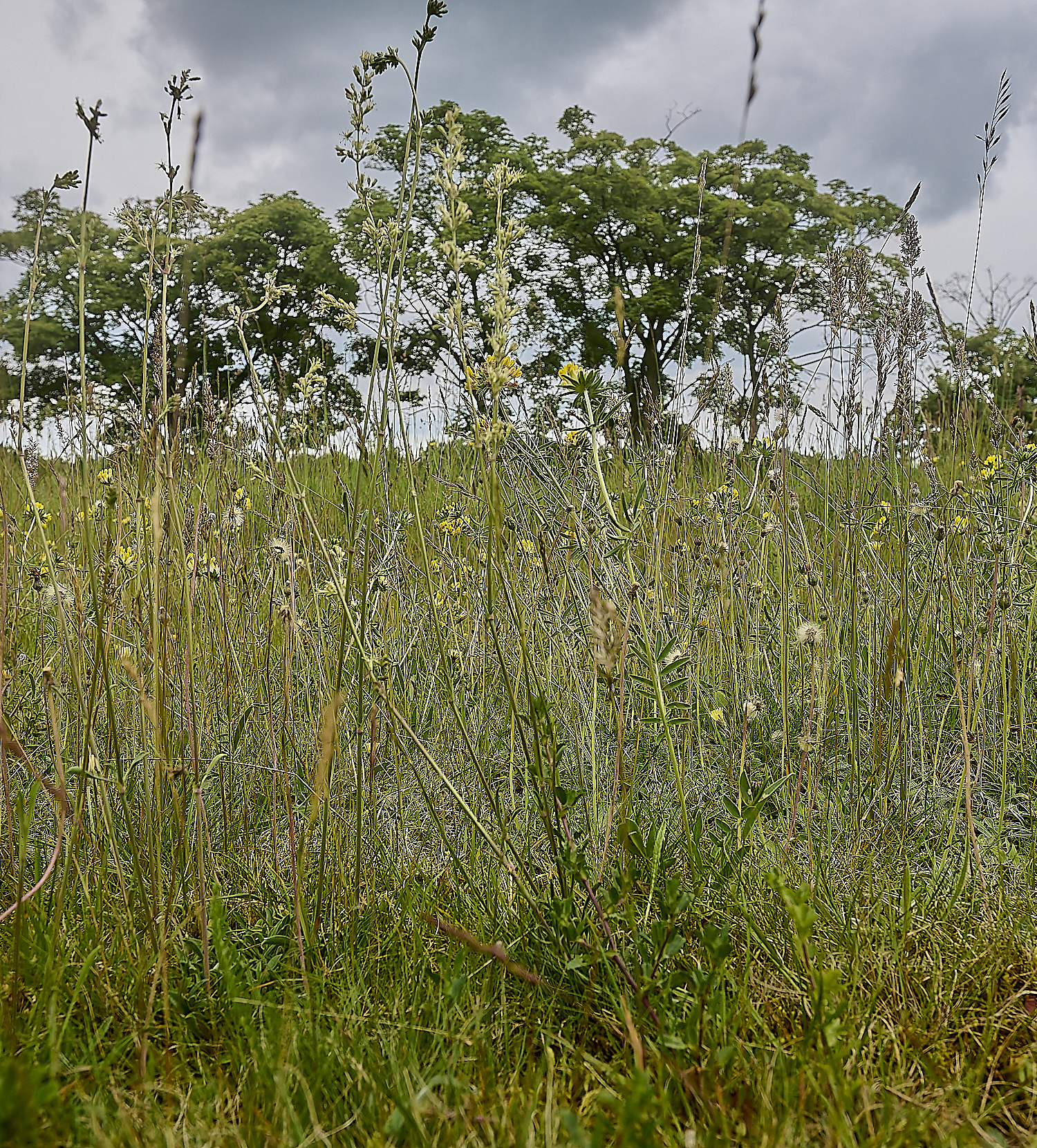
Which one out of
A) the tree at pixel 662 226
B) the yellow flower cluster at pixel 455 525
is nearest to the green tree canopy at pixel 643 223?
the tree at pixel 662 226

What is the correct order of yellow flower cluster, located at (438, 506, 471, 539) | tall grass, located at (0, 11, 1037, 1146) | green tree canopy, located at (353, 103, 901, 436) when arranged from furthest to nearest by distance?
green tree canopy, located at (353, 103, 901, 436), yellow flower cluster, located at (438, 506, 471, 539), tall grass, located at (0, 11, 1037, 1146)

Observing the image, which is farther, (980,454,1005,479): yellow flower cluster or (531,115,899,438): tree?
(531,115,899,438): tree

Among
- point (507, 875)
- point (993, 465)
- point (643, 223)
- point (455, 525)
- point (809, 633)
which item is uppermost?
point (643, 223)

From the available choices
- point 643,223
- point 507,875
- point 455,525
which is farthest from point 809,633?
point 643,223

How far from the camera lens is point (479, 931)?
43.9 inches

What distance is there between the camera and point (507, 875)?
1238mm

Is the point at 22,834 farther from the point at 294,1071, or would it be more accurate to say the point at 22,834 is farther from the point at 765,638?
the point at 765,638

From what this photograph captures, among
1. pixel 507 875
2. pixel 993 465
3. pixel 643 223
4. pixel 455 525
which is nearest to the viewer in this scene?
pixel 507 875

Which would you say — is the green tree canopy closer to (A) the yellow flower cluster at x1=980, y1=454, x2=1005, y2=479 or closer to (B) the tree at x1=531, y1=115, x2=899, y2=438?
(B) the tree at x1=531, y1=115, x2=899, y2=438

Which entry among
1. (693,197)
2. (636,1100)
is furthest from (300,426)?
(693,197)

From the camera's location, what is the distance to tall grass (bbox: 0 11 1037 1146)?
0.84 meters

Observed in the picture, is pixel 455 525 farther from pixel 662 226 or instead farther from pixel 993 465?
pixel 662 226

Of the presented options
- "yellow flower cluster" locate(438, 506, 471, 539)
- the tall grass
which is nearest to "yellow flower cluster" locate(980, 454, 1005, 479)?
the tall grass

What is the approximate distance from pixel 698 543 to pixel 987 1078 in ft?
5.39
